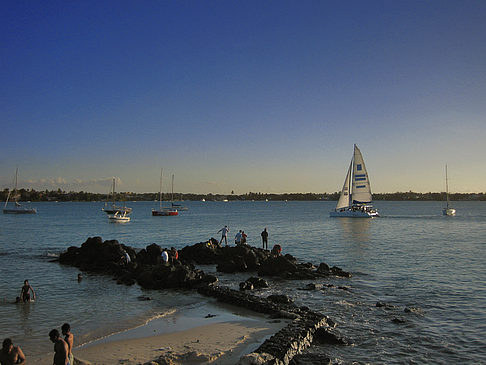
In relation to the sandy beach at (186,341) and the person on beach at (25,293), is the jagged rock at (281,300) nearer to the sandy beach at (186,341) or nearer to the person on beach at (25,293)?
the sandy beach at (186,341)

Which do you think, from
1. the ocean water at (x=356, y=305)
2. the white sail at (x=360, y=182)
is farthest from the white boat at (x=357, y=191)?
the ocean water at (x=356, y=305)

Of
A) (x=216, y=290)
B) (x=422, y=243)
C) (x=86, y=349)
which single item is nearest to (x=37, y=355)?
(x=86, y=349)

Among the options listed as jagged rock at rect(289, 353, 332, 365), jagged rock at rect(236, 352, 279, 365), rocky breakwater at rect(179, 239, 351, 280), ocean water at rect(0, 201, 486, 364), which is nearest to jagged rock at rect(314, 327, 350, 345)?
ocean water at rect(0, 201, 486, 364)

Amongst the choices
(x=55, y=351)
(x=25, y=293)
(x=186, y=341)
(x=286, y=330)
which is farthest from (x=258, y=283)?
(x=55, y=351)

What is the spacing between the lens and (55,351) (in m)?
9.74

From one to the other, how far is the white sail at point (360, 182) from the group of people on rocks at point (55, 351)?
78.7 metres

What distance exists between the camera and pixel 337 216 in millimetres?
A: 87312

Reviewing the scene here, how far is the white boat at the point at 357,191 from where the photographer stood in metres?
82.6

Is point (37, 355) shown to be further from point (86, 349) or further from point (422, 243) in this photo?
point (422, 243)

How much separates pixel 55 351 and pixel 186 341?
459cm

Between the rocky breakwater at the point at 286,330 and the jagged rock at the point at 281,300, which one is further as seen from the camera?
the jagged rock at the point at 281,300

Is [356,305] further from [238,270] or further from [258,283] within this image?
[238,270]

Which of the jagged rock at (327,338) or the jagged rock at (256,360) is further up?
the jagged rock at (256,360)

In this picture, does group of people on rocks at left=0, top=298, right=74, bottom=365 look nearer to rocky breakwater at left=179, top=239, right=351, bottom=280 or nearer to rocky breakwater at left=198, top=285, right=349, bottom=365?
rocky breakwater at left=198, top=285, right=349, bottom=365
